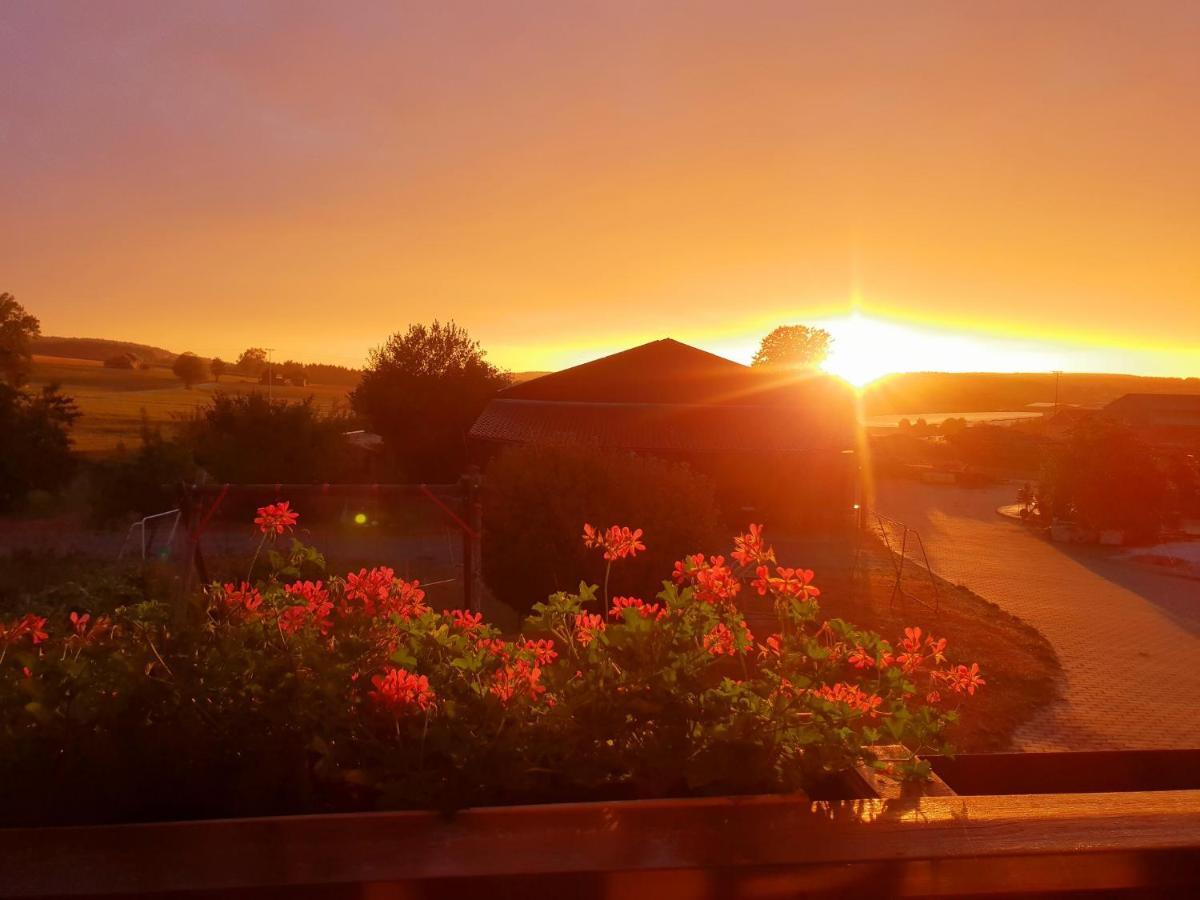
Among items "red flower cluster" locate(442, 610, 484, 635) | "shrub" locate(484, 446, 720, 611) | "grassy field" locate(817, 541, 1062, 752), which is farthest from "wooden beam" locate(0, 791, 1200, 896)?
"shrub" locate(484, 446, 720, 611)

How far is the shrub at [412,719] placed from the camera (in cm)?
203

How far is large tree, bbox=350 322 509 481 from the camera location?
109ft

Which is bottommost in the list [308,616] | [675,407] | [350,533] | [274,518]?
[350,533]

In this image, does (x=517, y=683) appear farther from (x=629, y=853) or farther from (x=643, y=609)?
(x=629, y=853)

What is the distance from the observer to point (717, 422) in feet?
83.8

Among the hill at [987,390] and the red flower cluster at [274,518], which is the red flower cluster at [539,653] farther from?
the hill at [987,390]

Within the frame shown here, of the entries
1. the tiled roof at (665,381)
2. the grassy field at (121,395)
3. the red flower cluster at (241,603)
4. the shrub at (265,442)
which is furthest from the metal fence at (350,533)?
the grassy field at (121,395)

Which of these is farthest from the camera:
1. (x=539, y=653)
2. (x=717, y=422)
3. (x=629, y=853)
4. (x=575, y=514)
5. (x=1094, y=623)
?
(x=717, y=422)

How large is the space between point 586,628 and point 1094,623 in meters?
15.4

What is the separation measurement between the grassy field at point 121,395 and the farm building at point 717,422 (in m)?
16.4

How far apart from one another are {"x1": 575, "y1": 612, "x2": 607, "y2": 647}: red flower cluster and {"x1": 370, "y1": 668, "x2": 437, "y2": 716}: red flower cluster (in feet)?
1.78

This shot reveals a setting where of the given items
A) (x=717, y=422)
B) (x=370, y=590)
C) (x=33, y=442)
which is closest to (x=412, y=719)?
(x=370, y=590)

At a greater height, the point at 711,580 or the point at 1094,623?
the point at 711,580

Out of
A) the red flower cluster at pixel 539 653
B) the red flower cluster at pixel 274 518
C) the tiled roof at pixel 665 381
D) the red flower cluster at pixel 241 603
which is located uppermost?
the tiled roof at pixel 665 381
